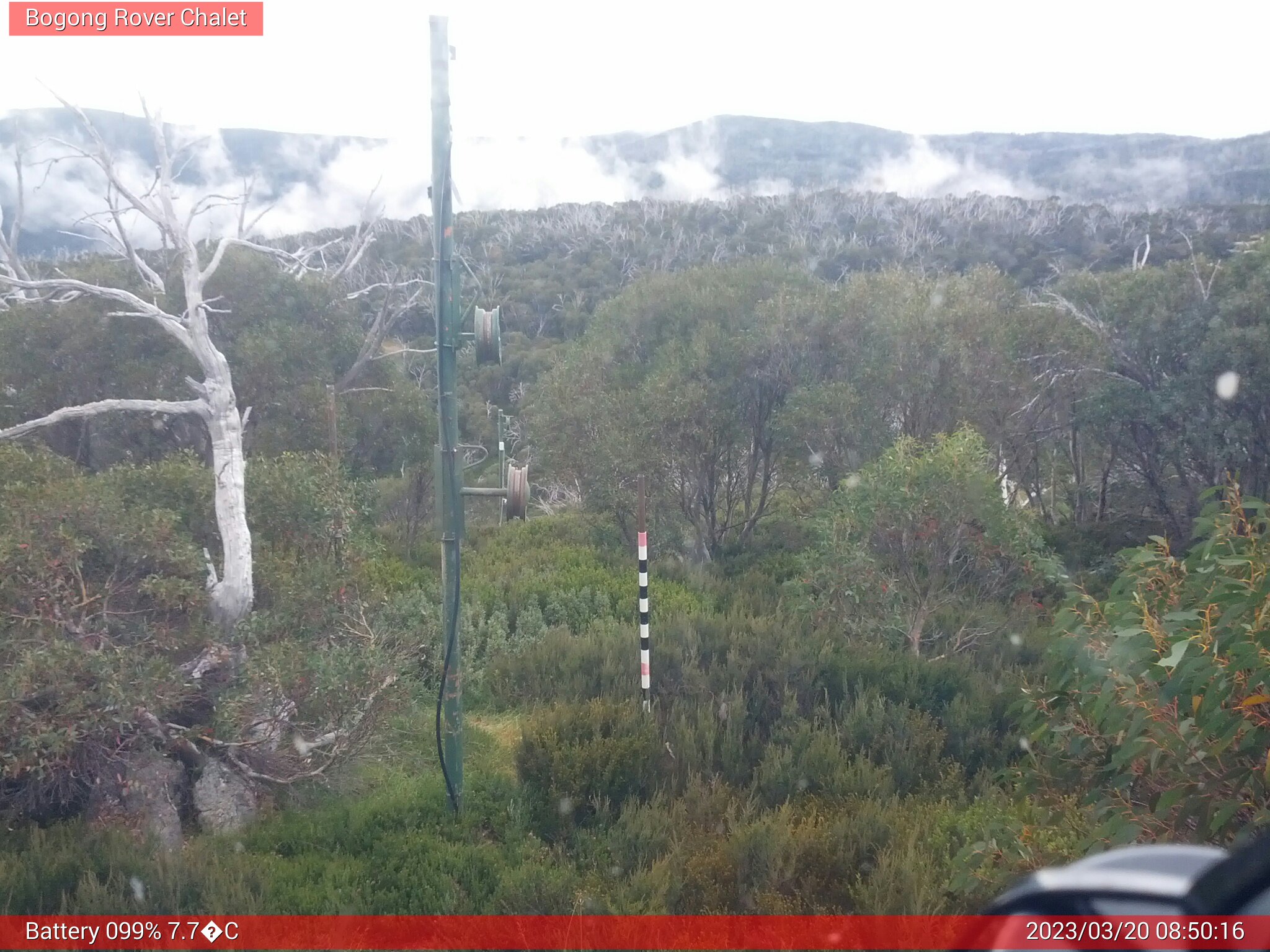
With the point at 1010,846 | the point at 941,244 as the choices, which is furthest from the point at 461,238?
the point at 1010,846

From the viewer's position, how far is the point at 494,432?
2238cm

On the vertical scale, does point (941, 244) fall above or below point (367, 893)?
above

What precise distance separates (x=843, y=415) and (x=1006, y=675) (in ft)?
20.7

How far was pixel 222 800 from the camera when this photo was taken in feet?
19.4

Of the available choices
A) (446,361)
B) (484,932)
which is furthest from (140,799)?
(446,361)

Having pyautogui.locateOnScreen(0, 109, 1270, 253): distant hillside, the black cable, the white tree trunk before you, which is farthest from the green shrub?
pyautogui.locateOnScreen(0, 109, 1270, 253): distant hillside

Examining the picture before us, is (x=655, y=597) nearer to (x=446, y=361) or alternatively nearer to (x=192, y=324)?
(x=192, y=324)

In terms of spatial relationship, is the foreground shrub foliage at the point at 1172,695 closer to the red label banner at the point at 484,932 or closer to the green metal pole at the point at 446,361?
the red label banner at the point at 484,932

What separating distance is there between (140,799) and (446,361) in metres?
3.32

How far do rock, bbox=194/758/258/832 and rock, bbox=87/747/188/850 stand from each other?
16 cm

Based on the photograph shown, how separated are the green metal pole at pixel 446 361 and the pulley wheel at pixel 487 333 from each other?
0.55ft

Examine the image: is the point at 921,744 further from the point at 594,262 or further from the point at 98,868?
the point at 594,262

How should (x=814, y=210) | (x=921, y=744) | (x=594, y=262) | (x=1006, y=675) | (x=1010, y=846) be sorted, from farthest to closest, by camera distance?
(x=814, y=210) → (x=594, y=262) → (x=1006, y=675) → (x=921, y=744) → (x=1010, y=846)

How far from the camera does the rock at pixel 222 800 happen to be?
5.81 metres
